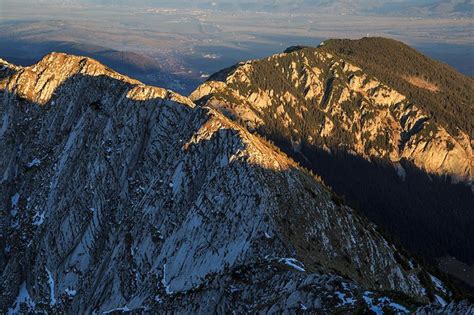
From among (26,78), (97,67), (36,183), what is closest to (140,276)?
(36,183)

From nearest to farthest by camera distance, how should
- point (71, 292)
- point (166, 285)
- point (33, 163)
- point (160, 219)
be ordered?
point (166, 285), point (160, 219), point (71, 292), point (33, 163)

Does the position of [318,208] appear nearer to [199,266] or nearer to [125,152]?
[199,266]

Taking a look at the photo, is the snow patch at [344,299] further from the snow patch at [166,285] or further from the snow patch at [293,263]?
the snow patch at [166,285]

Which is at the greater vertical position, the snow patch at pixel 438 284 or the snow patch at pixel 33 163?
the snow patch at pixel 33 163

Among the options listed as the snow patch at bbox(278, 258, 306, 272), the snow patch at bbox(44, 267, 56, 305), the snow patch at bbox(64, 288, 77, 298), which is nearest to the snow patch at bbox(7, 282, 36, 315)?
the snow patch at bbox(44, 267, 56, 305)

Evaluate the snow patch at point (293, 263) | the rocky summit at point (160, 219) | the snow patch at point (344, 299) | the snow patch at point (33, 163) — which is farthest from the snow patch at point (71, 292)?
the snow patch at point (344, 299)

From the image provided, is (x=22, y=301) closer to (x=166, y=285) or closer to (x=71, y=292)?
(x=71, y=292)

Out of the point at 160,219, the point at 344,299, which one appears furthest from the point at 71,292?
the point at 344,299

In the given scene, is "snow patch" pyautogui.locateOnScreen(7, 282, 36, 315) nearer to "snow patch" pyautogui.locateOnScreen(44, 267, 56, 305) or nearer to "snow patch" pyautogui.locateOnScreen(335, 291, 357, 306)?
"snow patch" pyautogui.locateOnScreen(44, 267, 56, 305)
